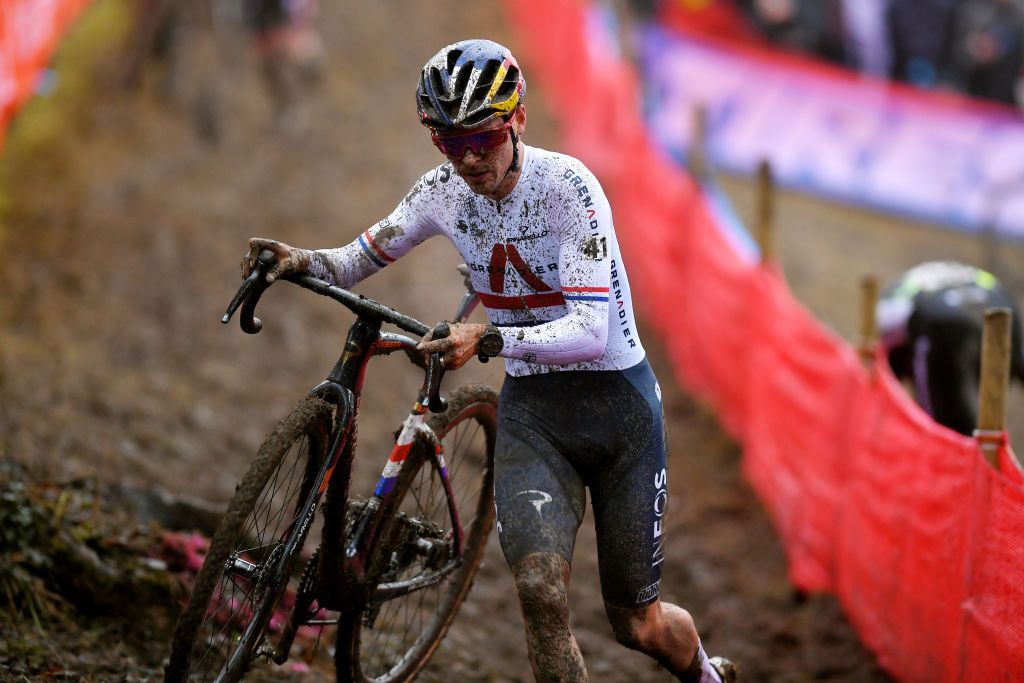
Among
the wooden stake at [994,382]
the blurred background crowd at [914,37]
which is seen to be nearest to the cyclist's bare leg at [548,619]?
the wooden stake at [994,382]

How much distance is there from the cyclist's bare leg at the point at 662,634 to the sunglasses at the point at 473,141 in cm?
179

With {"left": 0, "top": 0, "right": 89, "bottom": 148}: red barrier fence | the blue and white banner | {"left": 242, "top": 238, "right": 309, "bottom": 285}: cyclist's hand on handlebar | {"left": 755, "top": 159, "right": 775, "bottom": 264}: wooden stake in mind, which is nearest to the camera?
{"left": 242, "top": 238, "right": 309, "bottom": 285}: cyclist's hand on handlebar

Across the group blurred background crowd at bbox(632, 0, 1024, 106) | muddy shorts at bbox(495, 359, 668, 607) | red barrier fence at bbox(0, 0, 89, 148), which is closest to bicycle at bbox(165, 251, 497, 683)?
muddy shorts at bbox(495, 359, 668, 607)

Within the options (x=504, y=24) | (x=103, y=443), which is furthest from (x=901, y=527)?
(x=504, y=24)

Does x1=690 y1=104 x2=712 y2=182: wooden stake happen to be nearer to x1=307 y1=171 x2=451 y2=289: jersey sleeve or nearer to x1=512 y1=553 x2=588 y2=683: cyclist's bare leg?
x1=307 y1=171 x2=451 y2=289: jersey sleeve

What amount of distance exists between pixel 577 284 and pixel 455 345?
548mm

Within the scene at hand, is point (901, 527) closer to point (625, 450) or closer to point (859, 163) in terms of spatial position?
point (625, 450)

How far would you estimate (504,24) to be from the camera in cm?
2364

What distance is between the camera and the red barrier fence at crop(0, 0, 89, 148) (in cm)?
1064

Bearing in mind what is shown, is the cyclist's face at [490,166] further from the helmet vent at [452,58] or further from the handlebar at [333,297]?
the handlebar at [333,297]

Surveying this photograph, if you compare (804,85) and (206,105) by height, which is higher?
(804,85)

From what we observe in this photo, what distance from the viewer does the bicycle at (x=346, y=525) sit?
398cm

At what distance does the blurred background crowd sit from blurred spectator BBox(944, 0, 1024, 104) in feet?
0.04

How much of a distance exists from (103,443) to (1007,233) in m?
11.4
